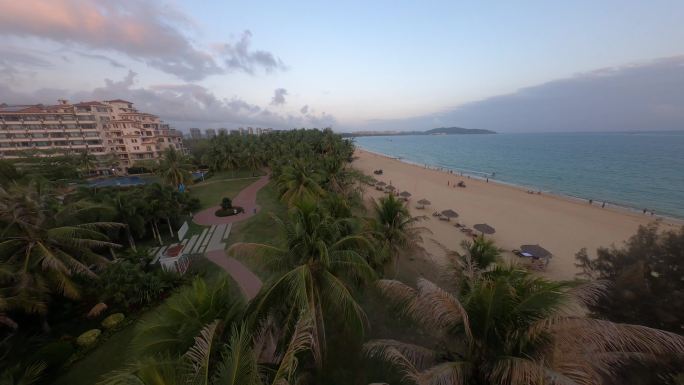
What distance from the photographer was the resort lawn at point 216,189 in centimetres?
2978

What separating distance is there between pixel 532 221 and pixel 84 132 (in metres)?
77.4

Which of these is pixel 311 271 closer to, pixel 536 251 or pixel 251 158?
pixel 536 251

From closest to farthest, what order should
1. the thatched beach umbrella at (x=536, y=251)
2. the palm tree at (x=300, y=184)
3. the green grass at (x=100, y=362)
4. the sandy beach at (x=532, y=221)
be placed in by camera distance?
1. the green grass at (x=100, y=362)
2. the thatched beach umbrella at (x=536, y=251)
3. the palm tree at (x=300, y=184)
4. the sandy beach at (x=532, y=221)

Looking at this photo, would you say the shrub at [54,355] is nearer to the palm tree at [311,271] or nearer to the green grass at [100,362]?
the green grass at [100,362]

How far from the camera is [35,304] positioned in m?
8.52

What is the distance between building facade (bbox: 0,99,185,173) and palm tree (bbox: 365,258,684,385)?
5312 centimetres

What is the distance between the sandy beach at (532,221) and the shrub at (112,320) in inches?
681

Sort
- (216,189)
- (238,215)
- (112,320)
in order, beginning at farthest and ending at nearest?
(216,189), (238,215), (112,320)

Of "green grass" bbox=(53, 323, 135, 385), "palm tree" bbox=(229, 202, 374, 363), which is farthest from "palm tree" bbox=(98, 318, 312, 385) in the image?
"green grass" bbox=(53, 323, 135, 385)

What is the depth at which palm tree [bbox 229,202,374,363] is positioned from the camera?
671 centimetres

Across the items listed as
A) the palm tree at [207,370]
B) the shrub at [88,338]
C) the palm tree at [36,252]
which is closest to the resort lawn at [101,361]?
the shrub at [88,338]

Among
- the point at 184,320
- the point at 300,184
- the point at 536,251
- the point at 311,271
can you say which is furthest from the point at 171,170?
the point at 536,251

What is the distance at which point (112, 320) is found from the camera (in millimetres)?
10383

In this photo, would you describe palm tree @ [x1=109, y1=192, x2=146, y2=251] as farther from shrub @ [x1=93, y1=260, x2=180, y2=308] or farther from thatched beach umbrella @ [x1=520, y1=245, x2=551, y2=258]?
thatched beach umbrella @ [x1=520, y1=245, x2=551, y2=258]
